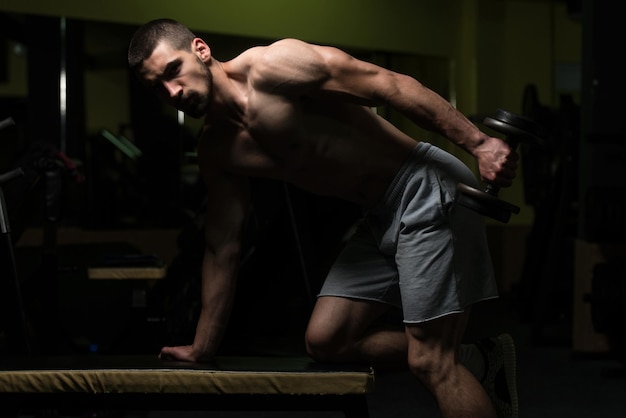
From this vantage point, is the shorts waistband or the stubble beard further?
the shorts waistband

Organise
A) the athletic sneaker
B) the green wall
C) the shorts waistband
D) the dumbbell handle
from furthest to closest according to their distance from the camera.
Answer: the green wall, the athletic sneaker, the shorts waistband, the dumbbell handle

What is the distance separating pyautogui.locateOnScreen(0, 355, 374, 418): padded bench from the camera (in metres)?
2.46

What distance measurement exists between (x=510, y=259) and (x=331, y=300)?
521cm

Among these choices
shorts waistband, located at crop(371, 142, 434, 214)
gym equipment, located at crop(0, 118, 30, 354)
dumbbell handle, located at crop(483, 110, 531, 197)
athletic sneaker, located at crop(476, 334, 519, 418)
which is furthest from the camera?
gym equipment, located at crop(0, 118, 30, 354)

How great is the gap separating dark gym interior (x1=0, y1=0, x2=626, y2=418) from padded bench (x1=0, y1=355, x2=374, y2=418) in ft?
2.03

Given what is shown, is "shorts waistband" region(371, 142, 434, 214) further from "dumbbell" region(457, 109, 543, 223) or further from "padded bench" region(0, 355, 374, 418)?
"padded bench" region(0, 355, 374, 418)

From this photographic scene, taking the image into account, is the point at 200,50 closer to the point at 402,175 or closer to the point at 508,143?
the point at 402,175

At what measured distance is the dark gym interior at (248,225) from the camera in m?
4.26

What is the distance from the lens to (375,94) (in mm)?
2447

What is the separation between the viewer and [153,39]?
2451mm

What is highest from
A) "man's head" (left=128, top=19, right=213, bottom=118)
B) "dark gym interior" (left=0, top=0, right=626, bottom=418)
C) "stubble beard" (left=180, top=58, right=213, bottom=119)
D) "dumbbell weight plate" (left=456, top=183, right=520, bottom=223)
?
"man's head" (left=128, top=19, right=213, bottom=118)

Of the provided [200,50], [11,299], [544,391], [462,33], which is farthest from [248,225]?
[462,33]

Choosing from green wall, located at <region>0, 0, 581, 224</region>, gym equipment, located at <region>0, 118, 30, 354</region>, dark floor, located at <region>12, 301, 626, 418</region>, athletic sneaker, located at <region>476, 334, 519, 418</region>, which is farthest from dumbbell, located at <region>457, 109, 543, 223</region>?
green wall, located at <region>0, 0, 581, 224</region>

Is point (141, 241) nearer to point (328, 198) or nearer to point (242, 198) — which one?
point (328, 198)
